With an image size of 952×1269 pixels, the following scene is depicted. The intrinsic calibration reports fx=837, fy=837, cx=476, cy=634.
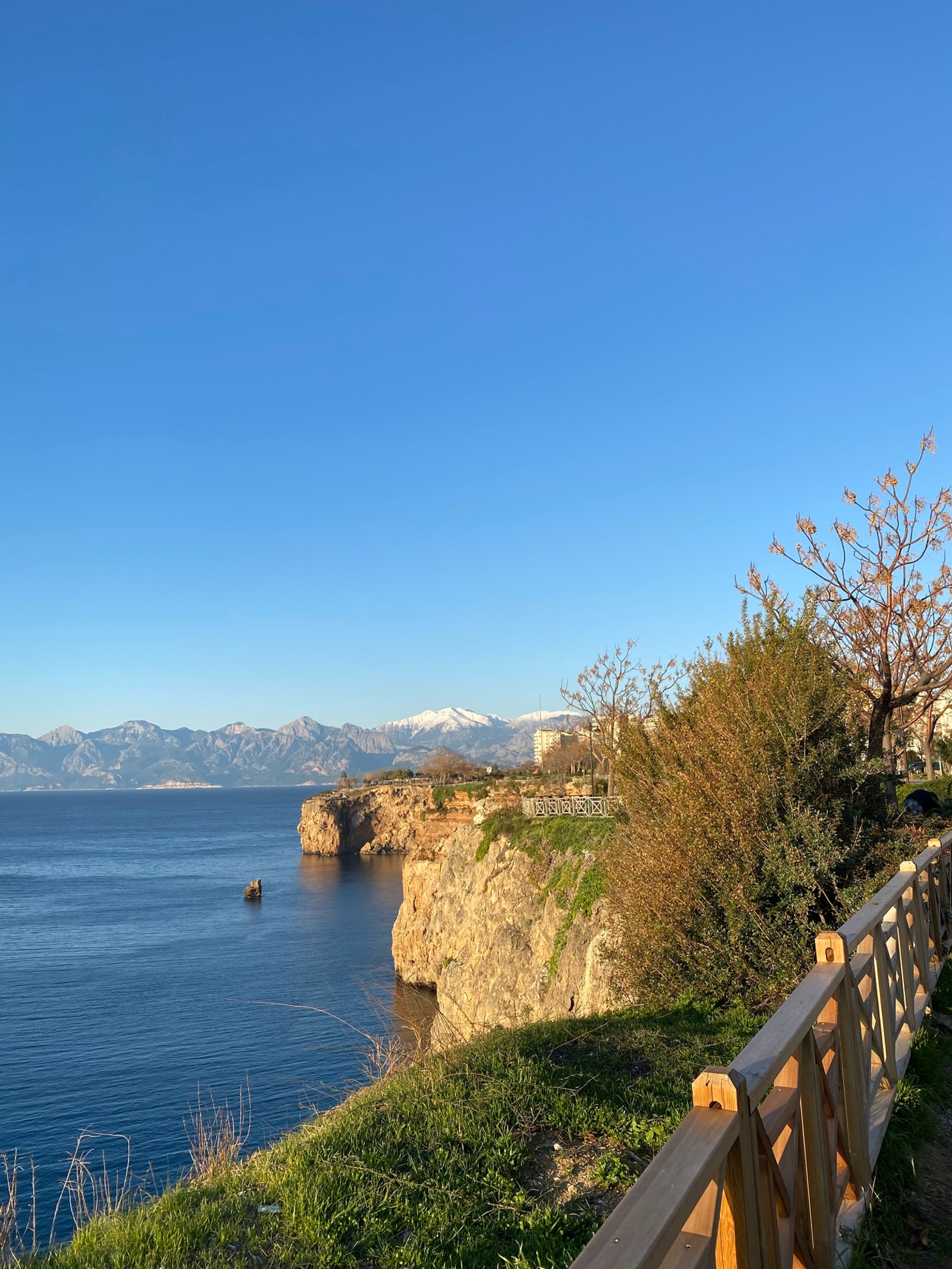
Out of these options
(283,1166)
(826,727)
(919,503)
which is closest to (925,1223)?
(283,1166)

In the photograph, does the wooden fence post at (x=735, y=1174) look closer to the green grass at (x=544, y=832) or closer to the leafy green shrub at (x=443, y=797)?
the green grass at (x=544, y=832)

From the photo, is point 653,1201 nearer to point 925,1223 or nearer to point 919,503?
point 925,1223

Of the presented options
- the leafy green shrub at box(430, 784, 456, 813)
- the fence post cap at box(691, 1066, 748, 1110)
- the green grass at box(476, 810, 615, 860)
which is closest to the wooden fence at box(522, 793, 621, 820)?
the green grass at box(476, 810, 615, 860)

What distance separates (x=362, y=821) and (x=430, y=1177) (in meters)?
98.8

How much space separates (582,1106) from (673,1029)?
314 centimetres

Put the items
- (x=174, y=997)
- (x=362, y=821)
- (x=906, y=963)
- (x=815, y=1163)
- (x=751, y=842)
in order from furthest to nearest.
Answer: (x=362, y=821) < (x=174, y=997) < (x=751, y=842) < (x=906, y=963) < (x=815, y=1163)

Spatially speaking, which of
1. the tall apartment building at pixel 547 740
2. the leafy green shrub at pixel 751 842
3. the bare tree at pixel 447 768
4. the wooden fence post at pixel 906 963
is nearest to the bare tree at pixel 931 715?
the leafy green shrub at pixel 751 842

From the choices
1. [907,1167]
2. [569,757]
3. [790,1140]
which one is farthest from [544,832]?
[569,757]

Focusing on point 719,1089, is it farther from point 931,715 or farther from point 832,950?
point 931,715

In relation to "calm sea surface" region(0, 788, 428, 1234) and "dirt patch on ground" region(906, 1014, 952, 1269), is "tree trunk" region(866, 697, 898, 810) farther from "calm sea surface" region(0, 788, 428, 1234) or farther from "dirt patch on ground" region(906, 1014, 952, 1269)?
"calm sea surface" region(0, 788, 428, 1234)

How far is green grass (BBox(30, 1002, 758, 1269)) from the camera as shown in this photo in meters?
4.56

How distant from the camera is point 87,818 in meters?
180

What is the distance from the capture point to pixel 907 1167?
5168 mm

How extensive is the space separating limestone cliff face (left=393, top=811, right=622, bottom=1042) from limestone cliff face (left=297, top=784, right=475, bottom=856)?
5505 centimetres
